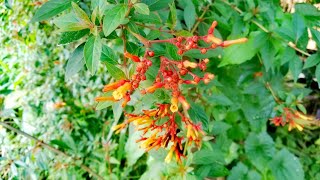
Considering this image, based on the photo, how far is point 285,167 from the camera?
5.57 feet

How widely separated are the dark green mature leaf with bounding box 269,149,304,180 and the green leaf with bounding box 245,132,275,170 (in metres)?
0.05

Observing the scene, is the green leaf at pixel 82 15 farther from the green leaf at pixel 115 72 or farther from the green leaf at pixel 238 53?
the green leaf at pixel 238 53

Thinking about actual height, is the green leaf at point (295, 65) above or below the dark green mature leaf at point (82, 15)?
below

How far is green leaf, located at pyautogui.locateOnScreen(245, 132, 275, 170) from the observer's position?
1.77 meters

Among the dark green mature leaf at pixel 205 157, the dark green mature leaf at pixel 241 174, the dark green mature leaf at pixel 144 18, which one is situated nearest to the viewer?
the dark green mature leaf at pixel 144 18

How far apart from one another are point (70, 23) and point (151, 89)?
202 millimetres

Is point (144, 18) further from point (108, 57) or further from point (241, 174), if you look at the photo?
point (241, 174)

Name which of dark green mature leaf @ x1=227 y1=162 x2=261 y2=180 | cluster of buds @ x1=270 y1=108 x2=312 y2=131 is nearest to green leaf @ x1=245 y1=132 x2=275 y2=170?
dark green mature leaf @ x1=227 y1=162 x2=261 y2=180

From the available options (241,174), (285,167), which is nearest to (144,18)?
(241,174)

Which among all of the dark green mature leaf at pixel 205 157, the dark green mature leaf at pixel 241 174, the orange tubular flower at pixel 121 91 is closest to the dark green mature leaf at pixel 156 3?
the orange tubular flower at pixel 121 91

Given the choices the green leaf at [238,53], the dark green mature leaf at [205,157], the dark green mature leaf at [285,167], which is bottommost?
the dark green mature leaf at [285,167]

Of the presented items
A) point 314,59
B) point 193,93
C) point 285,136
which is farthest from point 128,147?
point 285,136

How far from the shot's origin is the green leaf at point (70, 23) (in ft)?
2.31

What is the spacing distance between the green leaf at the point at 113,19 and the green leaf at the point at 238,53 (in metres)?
0.71
